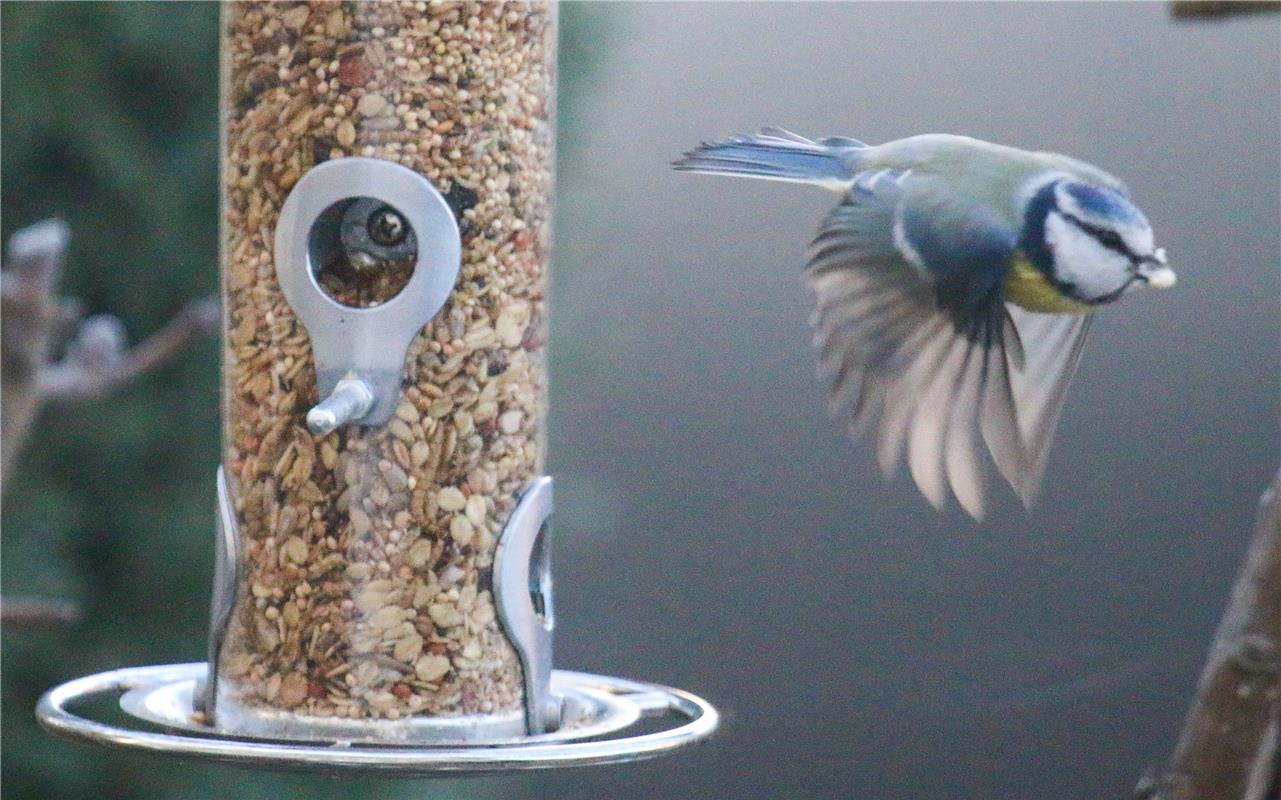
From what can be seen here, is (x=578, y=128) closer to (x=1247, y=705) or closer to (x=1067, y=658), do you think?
(x=1067, y=658)

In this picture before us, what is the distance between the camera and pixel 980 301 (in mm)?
1215

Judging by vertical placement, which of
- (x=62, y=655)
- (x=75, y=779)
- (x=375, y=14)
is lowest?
(x=75, y=779)

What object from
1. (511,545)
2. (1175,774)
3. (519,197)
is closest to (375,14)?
(519,197)

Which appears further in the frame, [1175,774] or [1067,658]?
[1067,658]

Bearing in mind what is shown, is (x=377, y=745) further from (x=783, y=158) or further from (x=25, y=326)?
(x=25, y=326)

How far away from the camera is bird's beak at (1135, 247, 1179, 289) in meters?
1.03

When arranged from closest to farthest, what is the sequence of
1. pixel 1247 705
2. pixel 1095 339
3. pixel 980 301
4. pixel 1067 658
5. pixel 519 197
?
pixel 1247 705 → pixel 980 301 → pixel 519 197 → pixel 1095 339 → pixel 1067 658

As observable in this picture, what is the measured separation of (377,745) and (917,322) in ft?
1.65

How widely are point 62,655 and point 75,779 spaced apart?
0.22 m

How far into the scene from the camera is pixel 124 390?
9.61 ft

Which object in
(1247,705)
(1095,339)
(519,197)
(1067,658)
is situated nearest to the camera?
(1247,705)

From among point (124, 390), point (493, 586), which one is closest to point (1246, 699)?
point (493, 586)

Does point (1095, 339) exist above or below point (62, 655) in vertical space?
above

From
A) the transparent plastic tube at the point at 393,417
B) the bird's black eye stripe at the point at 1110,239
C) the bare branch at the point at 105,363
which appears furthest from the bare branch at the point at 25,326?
the bird's black eye stripe at the point at 1110,239
